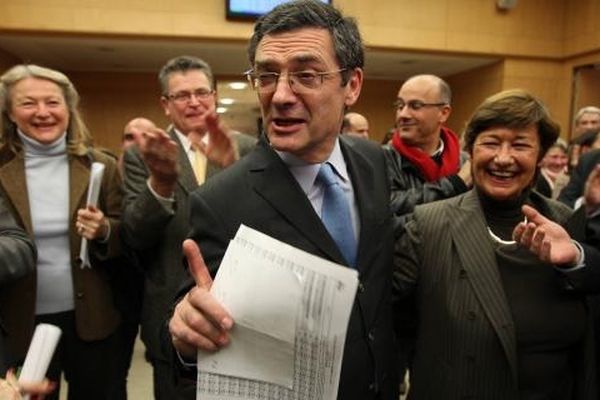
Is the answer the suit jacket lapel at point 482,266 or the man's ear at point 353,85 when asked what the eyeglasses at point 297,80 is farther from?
the suit jacket lapel at point 482,266

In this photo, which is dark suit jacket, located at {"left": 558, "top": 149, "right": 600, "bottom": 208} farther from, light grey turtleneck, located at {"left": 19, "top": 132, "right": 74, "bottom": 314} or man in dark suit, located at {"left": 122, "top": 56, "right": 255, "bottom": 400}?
light grey turtleneck, located at {"left": 19, "top": 132, "right": 74, "bottom": 314}

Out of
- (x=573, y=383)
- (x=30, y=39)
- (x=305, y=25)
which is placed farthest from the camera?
(x=30, y=39)

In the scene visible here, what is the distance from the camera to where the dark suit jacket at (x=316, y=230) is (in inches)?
40.8

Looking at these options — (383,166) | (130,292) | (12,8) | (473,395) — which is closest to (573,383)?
(473,395)

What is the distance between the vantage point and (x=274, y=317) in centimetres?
79

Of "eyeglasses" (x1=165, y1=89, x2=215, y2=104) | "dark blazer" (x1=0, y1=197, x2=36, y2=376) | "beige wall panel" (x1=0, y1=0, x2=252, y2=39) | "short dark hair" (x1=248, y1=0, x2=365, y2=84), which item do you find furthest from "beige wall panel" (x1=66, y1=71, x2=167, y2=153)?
"short dark hair" (x1=248, y1=0, x2=365, y2=84)

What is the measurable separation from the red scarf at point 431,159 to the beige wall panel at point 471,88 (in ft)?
15.9

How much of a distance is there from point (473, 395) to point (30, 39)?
6411 mm

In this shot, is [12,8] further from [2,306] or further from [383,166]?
[383,166]

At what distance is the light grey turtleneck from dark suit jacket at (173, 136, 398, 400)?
3.43 feet

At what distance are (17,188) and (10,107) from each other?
335 mm

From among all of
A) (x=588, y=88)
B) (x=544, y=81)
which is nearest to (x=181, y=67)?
(x=544, y=81)

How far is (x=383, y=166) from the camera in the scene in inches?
53.4

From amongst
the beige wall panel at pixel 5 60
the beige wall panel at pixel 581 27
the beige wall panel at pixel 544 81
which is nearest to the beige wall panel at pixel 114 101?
the beige wall panel at pixel 5 60
